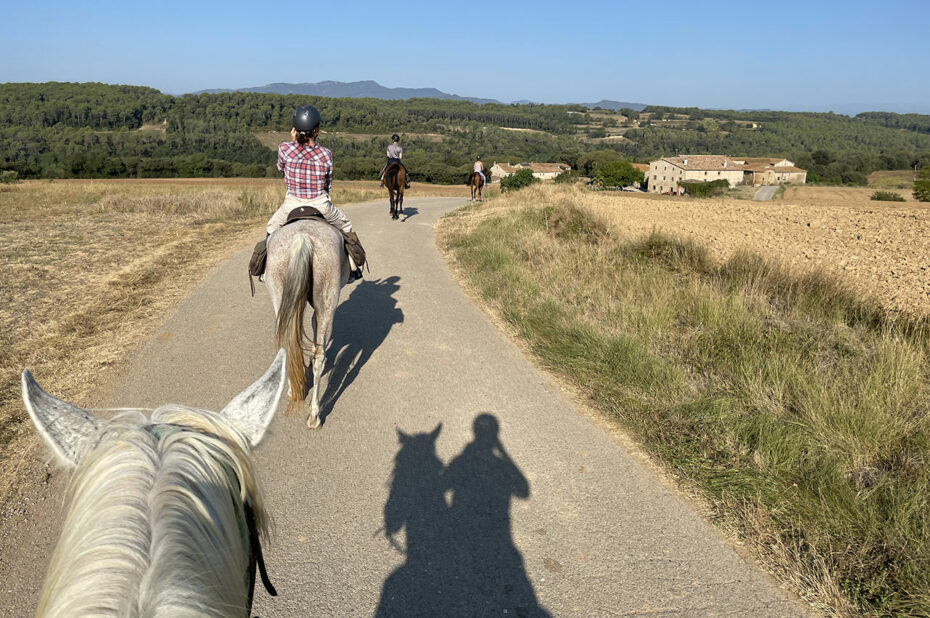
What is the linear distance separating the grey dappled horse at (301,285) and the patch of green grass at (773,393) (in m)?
2.78

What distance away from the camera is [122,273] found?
9688mm

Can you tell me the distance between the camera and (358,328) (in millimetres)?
7469

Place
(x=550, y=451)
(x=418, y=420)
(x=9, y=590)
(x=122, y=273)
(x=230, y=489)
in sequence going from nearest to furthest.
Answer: (x=230, y=489) < (x=9, y=590) < (x=550, y=451) < (x=418, y=420) < (x=122, y=273)

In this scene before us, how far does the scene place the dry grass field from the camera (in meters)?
5.41

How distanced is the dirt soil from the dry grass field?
1051 centimetres

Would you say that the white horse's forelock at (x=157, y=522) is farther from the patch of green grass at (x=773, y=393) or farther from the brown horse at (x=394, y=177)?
the brown horse at (x=394, y=177)

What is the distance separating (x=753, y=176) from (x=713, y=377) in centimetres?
10128

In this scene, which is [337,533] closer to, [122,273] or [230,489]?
[230,489]

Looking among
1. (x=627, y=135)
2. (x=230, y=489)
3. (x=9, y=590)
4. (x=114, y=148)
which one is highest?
(x=627, y=135)

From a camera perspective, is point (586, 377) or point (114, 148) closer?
point (586, 377)

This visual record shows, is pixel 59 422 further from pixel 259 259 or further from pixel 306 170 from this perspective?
pixel 306 170

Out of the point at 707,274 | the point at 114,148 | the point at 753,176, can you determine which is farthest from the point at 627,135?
the point at 707,274

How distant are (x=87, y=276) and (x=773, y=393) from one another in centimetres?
1086

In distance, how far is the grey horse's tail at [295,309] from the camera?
4.70 meters
